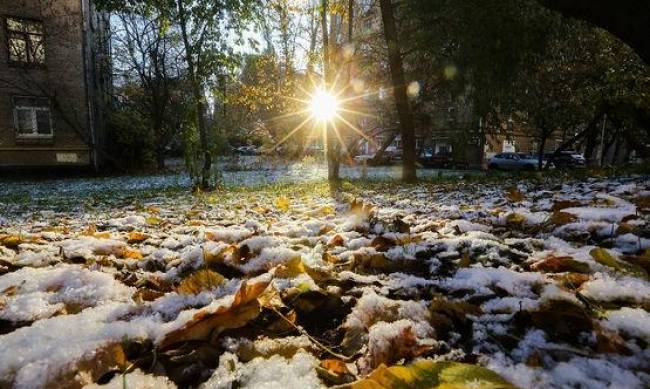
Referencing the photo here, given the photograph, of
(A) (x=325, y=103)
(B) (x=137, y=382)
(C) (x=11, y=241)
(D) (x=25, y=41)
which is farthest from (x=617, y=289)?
(D) (x=25, y=41)

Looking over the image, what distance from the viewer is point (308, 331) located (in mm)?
1135

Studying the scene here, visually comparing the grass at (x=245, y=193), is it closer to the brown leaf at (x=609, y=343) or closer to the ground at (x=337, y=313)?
the ground at (x=337, y=313)

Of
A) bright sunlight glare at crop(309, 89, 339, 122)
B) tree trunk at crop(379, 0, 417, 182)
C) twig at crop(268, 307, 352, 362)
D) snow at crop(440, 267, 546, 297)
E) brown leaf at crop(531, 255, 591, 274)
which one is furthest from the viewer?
bright sunlight glare at crop(309, 89, 339, 122)

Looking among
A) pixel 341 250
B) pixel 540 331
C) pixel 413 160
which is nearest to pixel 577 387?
pixel 540 331

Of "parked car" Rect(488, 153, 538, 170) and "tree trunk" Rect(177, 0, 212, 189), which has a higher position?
"tree trunk" Rect(177, 0, 212, 189)

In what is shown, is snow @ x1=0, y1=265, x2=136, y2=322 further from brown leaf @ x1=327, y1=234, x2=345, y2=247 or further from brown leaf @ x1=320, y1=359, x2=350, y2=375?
brown leaf @ x1=327, y1=234, x2=345, y2=247

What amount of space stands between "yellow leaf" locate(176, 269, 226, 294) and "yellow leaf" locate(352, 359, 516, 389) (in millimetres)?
863

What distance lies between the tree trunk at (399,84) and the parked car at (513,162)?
20387 millimetres

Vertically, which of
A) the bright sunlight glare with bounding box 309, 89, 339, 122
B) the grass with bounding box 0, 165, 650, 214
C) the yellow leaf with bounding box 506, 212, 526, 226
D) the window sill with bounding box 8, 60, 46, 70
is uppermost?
the window sill with bounding box 8, 60, 46, 70

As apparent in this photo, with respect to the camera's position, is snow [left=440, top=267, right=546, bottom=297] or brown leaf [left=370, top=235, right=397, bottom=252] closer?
snow [left=440, top=267, right=546, bottom=297]

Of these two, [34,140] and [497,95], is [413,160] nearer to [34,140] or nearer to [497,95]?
[497,95]

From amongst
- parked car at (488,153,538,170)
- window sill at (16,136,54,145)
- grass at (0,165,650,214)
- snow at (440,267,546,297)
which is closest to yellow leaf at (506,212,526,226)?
snow at (440,267,546,297)

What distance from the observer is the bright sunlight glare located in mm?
11409

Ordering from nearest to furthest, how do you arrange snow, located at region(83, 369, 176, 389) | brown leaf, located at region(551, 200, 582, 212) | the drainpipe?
snow, located at region(83, 369, 176, 389) → brown leaf, located at region(551, 200, 582, 212) → the drainpipe
